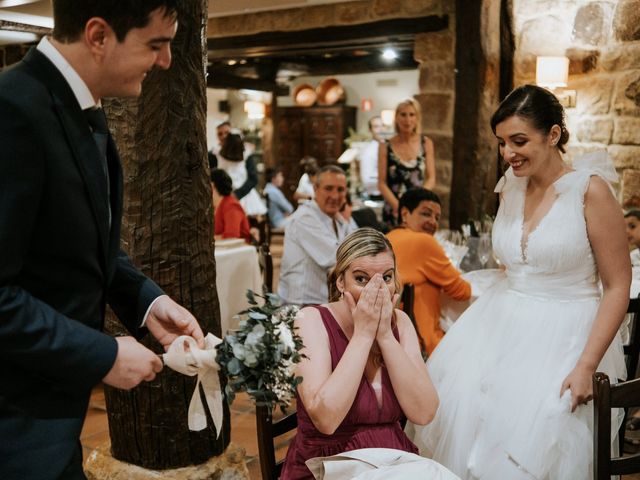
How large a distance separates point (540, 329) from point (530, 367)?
0.12 meters

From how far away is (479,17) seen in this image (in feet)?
16.7

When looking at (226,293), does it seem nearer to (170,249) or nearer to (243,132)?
(170,249)

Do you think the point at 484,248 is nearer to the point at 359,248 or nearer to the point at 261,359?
the point at 359,248

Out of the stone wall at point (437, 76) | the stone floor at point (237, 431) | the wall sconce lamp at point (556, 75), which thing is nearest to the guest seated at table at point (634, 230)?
the wall sconce lamp at point (556, 75)

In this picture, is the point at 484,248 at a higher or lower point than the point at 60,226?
lower

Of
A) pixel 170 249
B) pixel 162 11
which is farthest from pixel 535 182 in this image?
pixel 162 11

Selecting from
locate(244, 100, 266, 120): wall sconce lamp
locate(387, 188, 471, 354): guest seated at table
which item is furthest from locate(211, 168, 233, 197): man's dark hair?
locate(244, 100, 266, 120): wall sconce lamp

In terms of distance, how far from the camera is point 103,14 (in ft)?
3.27

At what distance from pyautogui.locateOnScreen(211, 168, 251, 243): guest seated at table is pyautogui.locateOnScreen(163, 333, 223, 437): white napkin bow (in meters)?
3.59

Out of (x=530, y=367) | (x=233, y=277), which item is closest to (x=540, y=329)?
(x=530, y=367)

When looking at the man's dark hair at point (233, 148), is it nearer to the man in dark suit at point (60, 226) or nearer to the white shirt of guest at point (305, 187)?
the white shirt of guest at point (305, 187)

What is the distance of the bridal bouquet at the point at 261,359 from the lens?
110 cm

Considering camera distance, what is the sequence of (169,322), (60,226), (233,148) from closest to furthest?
(60,226) < (169,322) < (233,148)

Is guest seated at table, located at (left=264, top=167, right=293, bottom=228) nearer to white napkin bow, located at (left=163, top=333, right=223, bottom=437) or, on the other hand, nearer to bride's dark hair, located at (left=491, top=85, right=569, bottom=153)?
bride's dark hair, located at (left=491, top=85, right=569, bottom=153)
